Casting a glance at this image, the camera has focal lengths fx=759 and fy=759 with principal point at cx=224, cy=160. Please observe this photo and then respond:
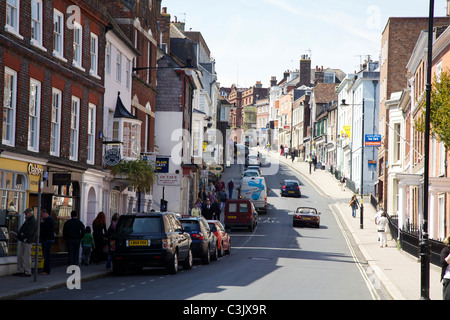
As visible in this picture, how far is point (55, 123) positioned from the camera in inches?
1015

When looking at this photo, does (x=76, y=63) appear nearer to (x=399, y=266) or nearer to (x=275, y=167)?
(x=399, y=266)

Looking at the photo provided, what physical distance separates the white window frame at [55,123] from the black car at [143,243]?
4.94 m

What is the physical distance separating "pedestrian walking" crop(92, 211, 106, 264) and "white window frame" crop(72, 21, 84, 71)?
234 inches

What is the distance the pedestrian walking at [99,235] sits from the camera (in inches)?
1004

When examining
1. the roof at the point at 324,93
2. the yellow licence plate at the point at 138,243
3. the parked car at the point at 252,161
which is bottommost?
the yellow licence plate at the point at 138,243

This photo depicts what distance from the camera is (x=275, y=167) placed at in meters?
101

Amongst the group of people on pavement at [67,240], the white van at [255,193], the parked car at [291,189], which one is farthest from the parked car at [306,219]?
the group of people on pavement at [67,240]

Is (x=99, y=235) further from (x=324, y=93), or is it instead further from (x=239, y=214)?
(x=324, y=93)

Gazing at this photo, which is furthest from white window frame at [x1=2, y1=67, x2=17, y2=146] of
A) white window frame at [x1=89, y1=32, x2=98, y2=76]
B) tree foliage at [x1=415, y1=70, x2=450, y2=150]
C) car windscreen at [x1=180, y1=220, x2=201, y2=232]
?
tree foliage at [x1=415, y1=70, x2=450, y2=150]

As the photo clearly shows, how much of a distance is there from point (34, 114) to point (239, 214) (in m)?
24.4

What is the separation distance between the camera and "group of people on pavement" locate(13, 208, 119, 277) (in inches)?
789

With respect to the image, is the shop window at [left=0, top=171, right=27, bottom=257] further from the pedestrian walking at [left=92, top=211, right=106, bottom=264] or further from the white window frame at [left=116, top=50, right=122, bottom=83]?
the white window frame at [left=116, top=50, right=122, bottom=83]

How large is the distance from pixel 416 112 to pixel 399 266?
16.6 m

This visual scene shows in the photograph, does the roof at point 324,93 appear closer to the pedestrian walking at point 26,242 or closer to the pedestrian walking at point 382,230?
the pedestrian walking at point 382,230
